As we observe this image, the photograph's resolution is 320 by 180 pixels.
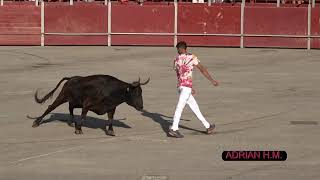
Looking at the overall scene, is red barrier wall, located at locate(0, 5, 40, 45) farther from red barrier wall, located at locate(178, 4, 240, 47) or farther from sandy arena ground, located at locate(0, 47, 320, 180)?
sandy arena ground, located at locate(0, 47, 320, 180)

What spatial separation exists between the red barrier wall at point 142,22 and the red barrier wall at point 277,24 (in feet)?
10.8

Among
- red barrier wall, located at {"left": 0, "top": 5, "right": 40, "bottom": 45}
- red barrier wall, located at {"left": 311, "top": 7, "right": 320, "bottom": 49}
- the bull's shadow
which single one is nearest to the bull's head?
the bull's shadow

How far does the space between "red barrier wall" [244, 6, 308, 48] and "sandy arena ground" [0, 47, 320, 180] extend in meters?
5.77

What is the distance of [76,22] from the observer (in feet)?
115

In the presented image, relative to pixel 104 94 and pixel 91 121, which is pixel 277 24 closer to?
pixel 91 121

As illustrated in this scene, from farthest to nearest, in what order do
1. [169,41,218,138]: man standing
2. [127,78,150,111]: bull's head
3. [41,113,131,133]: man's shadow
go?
1. [41,113,131,133]: man's shadow
2. [127,78,150,111]: bull's head
3. [169,41,218,138]: man standing

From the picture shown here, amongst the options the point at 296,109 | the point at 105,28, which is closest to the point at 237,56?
the point at 105,28

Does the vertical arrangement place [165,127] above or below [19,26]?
below

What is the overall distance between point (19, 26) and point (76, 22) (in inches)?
94.3

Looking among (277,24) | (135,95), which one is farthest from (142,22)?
(135,95)

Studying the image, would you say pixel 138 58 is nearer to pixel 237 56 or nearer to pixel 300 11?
pixel 237 56

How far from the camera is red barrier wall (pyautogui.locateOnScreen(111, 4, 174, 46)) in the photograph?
34.8 meters

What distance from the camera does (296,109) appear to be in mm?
17828

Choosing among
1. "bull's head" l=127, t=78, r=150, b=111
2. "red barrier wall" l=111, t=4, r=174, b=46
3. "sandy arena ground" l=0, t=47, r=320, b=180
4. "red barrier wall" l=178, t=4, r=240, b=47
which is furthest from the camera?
"red barrier wall" l=111, t=4, r=174, b=46
